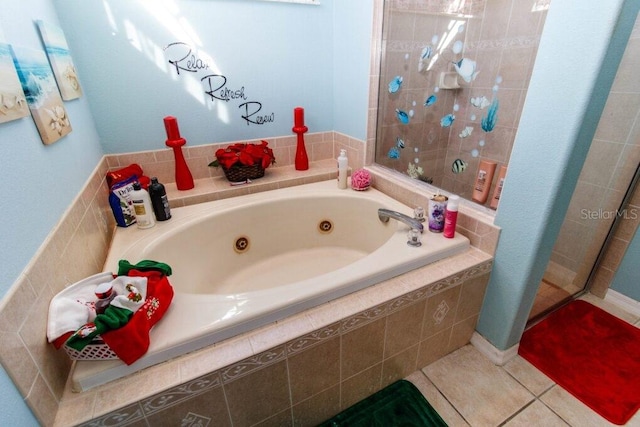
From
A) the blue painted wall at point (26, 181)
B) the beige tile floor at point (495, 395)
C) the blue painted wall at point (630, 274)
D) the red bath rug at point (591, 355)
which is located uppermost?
the blue painted wall at point (26, 181)

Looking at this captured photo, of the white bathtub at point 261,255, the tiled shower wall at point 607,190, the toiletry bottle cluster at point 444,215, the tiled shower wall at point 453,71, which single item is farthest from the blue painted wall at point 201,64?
the tiled shower wall at point 607,190

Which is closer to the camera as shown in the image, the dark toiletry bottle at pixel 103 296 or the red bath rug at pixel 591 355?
the dark toiletry bottle at pixel 103 296

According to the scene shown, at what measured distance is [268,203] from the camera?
65.2 inches

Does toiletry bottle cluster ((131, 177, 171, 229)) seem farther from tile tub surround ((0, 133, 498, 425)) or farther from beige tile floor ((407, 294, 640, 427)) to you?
beige tile floor ((407, 294, 640, 427))

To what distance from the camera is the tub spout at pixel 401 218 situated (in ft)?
4.09

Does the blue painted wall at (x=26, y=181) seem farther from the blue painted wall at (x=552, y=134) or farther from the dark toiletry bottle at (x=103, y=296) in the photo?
the blue painted wall at (x=552, y=134)

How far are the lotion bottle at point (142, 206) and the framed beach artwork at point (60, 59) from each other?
1.38ft

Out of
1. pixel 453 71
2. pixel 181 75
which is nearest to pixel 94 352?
pixel 181 75

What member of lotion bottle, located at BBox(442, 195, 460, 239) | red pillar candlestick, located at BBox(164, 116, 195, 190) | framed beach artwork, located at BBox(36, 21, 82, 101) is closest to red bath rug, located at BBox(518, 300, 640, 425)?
lotion bottle, located at BBox(442, 195, 460, 239)

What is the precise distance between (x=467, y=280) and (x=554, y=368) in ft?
1.97

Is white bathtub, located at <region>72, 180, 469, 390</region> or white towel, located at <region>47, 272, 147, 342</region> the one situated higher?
white towel, located at <region>47, 272, 147, 342</region>

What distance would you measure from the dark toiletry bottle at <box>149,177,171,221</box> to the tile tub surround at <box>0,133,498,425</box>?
0.17 m

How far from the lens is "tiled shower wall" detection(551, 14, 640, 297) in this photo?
46.1 inches

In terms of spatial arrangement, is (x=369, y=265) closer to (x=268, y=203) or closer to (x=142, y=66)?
(x=268, y=203)
